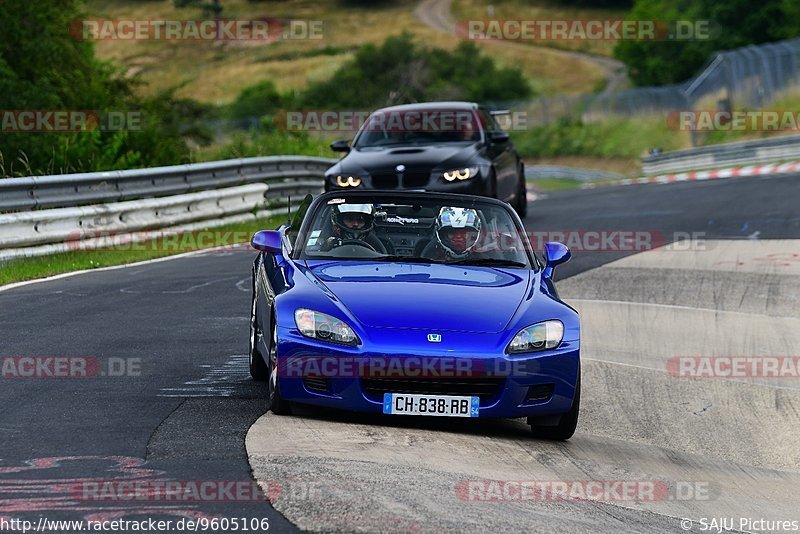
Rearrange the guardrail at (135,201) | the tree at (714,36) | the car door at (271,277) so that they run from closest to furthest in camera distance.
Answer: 1. the car door at (271,277)
2. the guardrail at (135,201)
3. the tree at (714,36)

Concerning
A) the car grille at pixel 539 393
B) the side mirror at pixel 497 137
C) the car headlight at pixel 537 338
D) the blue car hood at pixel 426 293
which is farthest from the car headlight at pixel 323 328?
the side mirror at pixel 497 137

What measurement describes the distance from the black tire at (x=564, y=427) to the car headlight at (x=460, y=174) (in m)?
9.39

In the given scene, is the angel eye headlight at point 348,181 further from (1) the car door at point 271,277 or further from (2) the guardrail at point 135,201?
(1) the car door at point 271,277

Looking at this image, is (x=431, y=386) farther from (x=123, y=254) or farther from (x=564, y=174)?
(x=564, y=174)

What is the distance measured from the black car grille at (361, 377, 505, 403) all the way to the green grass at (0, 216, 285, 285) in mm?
8026

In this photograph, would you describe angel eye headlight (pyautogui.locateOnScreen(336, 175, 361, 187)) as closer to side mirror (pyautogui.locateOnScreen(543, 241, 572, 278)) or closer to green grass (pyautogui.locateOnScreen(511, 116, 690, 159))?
side mirror (pyautogui.locateOnScreen(543, 241, 572, 278))

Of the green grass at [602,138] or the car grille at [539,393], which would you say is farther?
the green grass at [602,138]

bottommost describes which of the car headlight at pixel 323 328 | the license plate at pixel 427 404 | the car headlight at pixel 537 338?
the license plate at pixel 427 404

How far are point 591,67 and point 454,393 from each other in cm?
9970

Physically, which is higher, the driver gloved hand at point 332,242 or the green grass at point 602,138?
the driver gloved hand at point 332,242

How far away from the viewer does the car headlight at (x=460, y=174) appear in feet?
56.9

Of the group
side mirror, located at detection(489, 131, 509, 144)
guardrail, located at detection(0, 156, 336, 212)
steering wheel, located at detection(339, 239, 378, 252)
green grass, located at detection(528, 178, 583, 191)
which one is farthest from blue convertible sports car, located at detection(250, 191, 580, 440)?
green grass, located at detection(528, 178, 583, 191)

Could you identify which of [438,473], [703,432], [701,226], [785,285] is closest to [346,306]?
[438,473]

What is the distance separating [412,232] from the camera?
927cm
